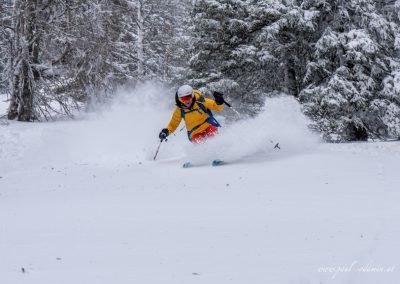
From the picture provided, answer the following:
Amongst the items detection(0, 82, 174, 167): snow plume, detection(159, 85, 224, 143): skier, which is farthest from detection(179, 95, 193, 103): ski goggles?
detection(0, 82, 174, 167): snow plume

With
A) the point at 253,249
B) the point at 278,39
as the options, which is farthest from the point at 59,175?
the point at 278,39

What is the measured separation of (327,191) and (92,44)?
1051cm

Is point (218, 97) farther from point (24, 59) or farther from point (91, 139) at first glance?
point (24, 59)

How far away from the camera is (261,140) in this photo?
9352 mm

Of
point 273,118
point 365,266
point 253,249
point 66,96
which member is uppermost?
point 365,266

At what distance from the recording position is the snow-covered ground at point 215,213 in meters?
3.21

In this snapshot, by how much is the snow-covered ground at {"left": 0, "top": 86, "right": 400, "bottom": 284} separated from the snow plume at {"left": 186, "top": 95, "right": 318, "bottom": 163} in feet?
0.08

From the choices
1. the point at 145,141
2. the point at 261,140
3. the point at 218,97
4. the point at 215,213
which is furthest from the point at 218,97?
the point at 215,213

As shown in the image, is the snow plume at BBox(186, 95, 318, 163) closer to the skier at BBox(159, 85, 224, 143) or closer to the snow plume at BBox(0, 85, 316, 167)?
the snow plume at BBox(0, 85, 316, 167)

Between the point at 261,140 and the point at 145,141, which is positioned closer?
the point at 261,140

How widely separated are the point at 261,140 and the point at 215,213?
15.6ft

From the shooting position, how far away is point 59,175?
311 inches

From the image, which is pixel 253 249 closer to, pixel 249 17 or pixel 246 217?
pixel 246 217

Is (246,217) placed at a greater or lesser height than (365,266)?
lesser
